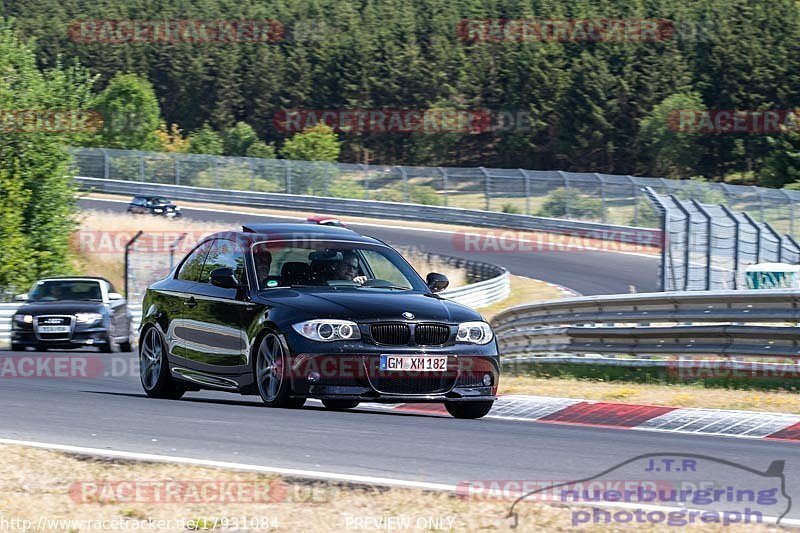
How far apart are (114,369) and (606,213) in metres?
33.8

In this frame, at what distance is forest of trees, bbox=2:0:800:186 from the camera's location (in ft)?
310

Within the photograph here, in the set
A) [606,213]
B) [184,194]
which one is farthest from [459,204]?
[184,194]

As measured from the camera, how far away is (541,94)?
103 m

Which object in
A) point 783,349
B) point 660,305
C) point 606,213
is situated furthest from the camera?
point 606,213

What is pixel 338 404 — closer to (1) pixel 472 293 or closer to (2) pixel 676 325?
(2) pixel 676 325

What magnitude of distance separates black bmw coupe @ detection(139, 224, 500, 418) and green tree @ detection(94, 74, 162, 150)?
3767 inches

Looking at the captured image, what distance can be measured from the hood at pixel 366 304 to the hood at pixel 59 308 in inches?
437

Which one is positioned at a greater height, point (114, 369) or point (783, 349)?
point (783, 349)

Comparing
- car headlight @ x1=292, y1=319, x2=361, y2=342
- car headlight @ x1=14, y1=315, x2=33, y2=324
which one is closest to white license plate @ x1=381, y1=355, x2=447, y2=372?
car headlight @ x1=292, y1=319, x2=361, y2=342

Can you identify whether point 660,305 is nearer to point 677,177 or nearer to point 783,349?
point 783,349

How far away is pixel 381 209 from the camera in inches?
2269

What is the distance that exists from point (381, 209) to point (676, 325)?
42.1 metres

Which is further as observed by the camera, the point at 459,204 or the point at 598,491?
the point at 459,204

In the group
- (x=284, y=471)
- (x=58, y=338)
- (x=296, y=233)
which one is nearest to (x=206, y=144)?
(x=58, y=338)
